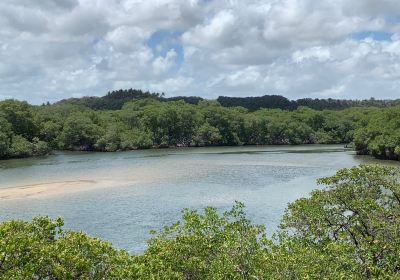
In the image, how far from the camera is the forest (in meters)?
91.6

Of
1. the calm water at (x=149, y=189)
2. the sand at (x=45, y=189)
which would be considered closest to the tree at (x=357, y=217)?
the calm water at (x=149, y=189)

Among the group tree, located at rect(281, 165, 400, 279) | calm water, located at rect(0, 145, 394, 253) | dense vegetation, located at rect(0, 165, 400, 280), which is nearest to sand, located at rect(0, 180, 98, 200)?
calm water, located at rect(0, 145, 394, 253)

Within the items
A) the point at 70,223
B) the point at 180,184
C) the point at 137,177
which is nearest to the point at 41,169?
the point at 137,177

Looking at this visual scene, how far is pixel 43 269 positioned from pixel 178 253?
147 inches

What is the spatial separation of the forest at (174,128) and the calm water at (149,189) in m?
13.0

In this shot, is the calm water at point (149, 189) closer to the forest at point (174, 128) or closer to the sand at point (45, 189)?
the sand at point (45, 189)

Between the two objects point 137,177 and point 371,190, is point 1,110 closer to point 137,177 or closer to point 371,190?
point 137,177

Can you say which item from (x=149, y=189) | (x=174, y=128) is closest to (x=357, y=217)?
(x=149, y=189)

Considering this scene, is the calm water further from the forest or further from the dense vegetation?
the dense vegetation

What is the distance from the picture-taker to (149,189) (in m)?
51.5

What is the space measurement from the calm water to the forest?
12978 millimetres

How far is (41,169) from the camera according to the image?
7206 centimetres

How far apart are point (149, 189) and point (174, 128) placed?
74.6 metres

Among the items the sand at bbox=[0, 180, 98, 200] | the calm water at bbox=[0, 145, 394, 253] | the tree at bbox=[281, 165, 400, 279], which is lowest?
the calm water at bbox=[0, 145, 394, 253]
